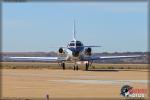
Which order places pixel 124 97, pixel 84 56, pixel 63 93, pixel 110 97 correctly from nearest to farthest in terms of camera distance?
pixel 124 97 → pixel 110 97 → pixel 63 93 → pixel 84 56

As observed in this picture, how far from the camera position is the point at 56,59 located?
70.8 meters

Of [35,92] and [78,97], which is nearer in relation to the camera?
[78,97]

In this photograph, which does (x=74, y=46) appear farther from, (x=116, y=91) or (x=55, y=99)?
(x=55, y=99)

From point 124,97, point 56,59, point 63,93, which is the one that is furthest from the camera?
point 56,59

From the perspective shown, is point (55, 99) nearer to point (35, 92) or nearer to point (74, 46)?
point (35, 92)

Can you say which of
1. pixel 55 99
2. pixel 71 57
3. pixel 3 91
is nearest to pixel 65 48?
pixel 71 57

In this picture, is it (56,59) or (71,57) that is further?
(56,59)

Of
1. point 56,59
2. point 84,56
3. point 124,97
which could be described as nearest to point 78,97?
point 124,97

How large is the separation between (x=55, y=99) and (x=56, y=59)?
48620 mm

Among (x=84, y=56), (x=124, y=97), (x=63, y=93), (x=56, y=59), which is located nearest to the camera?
(x=124, y=97)

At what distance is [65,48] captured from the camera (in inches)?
2579

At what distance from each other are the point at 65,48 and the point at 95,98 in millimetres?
42991

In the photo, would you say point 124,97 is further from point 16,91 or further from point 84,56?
point 84,56

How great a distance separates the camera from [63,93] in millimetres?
25156
